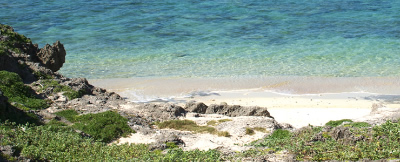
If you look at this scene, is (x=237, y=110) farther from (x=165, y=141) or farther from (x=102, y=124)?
(x=102, y=124)

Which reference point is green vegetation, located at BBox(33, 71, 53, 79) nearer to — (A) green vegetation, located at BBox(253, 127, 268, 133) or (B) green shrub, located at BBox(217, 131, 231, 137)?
(B) green shrub, located at BBox(217, 131, 231, 137)

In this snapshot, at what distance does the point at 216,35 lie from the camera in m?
34.3

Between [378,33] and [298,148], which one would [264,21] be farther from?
[298,148]

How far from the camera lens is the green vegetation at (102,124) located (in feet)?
46.2

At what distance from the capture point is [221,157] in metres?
11.5

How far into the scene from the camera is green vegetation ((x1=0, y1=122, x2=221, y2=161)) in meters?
11.0

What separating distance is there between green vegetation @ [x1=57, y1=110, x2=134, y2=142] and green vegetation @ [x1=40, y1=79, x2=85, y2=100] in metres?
1.37

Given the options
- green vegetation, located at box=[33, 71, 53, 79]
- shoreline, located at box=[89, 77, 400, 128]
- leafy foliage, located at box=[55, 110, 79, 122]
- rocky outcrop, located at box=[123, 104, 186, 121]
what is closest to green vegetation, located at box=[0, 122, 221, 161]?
leafy foliage, located at box=[55, 110, 79, 122]

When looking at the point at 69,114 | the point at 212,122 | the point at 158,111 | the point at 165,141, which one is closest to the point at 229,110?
the point at 212,122

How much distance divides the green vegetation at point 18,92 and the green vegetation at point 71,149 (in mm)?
2392

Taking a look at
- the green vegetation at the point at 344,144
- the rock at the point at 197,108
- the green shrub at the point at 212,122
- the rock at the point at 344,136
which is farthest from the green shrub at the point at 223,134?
the rock at the point at 344,136

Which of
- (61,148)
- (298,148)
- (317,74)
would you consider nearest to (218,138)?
(298,148)

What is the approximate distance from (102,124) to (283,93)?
36.0 feet

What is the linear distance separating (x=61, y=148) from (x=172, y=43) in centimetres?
2161
